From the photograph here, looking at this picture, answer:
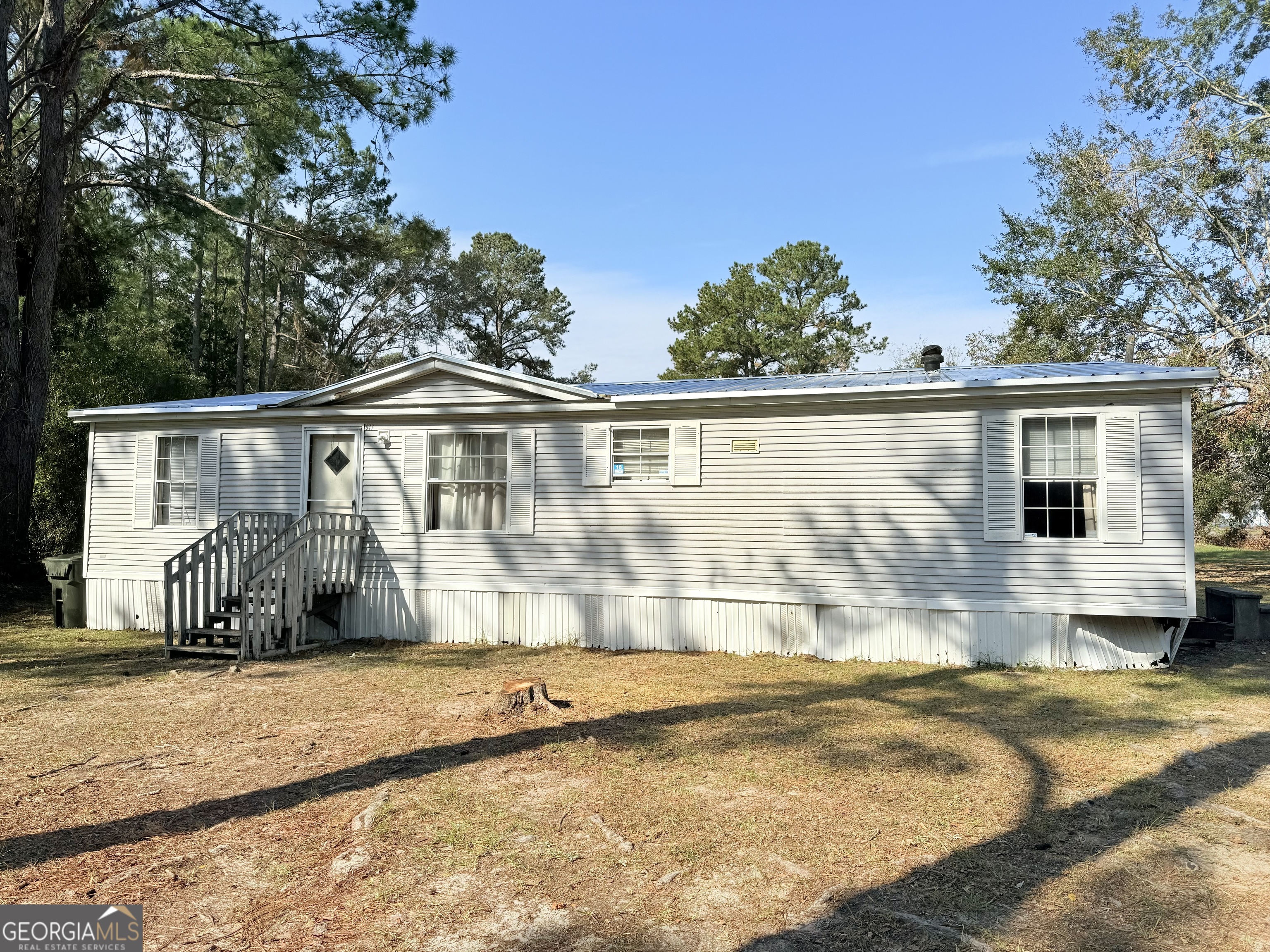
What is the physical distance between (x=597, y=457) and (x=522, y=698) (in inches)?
162

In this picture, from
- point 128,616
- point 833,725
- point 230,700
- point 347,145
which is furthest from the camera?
point 347,145

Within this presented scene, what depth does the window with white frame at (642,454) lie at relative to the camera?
10141 mm

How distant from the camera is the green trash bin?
11.9 metres

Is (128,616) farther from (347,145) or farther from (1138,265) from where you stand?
(1138,265)

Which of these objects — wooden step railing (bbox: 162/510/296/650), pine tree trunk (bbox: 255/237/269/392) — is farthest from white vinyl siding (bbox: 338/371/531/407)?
pine tree trunk (bbox: 255/237/269/392)

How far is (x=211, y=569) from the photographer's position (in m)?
10.0

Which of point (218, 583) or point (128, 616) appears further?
point (128, 616)

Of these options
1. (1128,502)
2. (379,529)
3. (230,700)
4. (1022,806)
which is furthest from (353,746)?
(1128,502)

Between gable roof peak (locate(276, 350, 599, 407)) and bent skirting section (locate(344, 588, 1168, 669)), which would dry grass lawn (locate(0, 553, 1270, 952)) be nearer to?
bent skirting section (locate(344, 588, 1168, 669))

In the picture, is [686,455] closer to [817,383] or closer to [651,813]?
[817,383]

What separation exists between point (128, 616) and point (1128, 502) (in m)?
12.9

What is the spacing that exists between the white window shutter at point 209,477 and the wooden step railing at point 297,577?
179 centimetres

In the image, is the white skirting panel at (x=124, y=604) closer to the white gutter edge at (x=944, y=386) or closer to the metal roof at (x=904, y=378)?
the metal roof at (x=904, y=378)

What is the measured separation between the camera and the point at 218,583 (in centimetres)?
959
